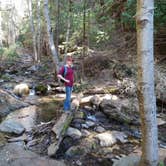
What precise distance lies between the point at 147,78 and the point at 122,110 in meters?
4.45

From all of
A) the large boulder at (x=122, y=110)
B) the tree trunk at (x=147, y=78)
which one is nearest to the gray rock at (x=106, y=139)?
the large boulder at (x=122, y=110)

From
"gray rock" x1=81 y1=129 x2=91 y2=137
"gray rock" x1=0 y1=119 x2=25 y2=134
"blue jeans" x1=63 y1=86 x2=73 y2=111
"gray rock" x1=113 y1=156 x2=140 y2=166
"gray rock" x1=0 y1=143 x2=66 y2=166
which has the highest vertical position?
"blue jeans" x1=63 y1=86 x2=73 y2=111

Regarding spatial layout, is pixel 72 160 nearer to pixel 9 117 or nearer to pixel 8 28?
pixel 9 117

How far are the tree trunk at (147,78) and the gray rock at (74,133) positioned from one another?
282cm

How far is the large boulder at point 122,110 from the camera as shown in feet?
25.3

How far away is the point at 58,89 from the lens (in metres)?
12.1

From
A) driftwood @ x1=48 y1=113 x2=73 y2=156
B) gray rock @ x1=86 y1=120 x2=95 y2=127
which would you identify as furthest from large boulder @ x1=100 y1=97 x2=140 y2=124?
driftwood @ x1=48 y1=113 x2=73 y2=156

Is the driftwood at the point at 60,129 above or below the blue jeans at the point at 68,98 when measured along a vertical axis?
below

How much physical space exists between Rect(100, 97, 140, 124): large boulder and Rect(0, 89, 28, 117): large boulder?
10.1 ft

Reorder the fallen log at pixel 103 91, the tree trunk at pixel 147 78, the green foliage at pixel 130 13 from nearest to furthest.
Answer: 1. the tree trunk at pixel 147 78
2. the green foliage at pixel 130 13
3. the fallen log at pixel 103 91

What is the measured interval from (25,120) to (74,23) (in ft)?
28.0

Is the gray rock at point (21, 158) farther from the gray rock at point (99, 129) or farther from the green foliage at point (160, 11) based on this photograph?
the green foliage at point (160, 11)

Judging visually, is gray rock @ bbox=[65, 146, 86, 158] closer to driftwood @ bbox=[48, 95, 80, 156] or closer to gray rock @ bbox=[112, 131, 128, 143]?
driftwood @ bbox=[48, 95, 80, 156]

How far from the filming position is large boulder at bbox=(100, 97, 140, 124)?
7.70 m
